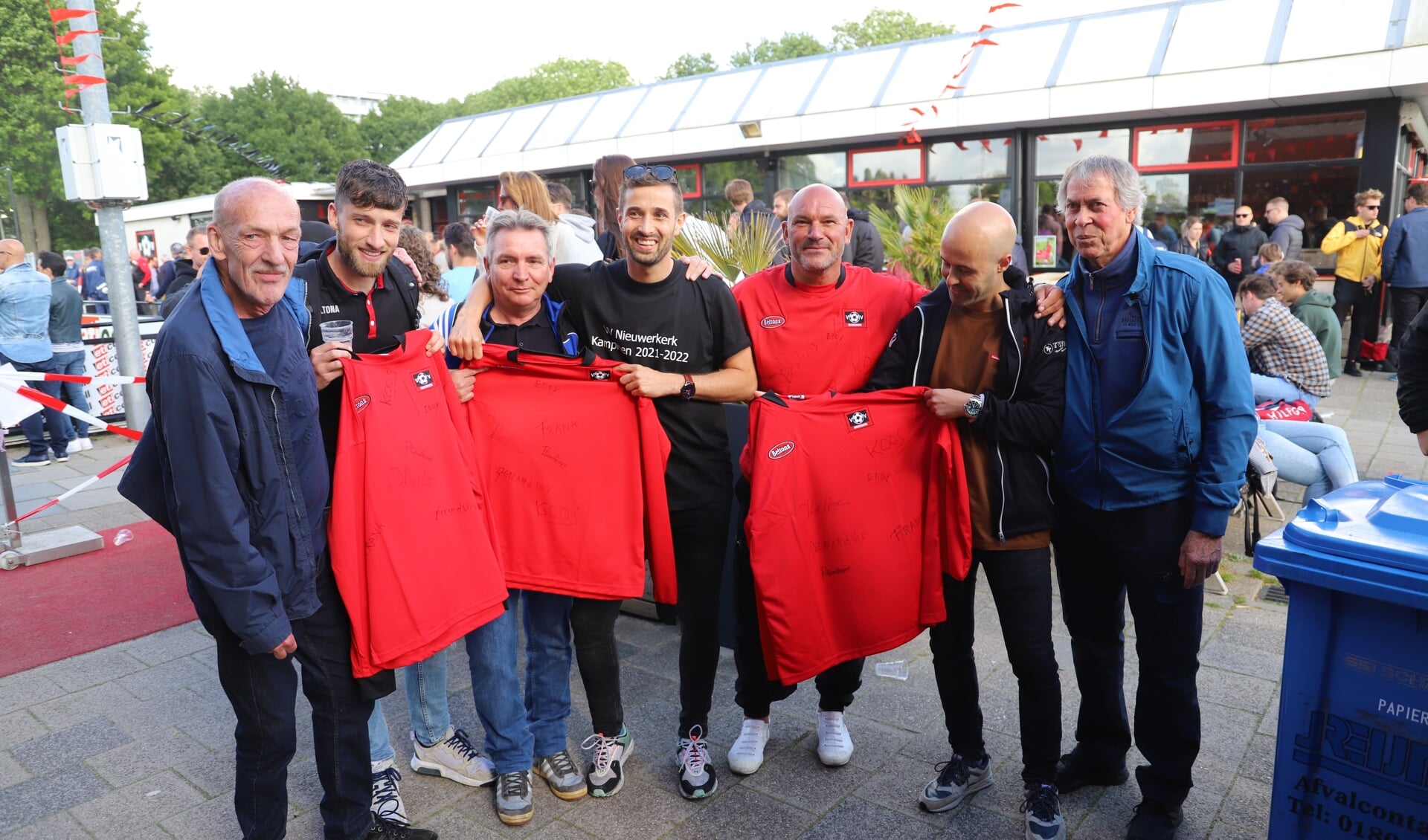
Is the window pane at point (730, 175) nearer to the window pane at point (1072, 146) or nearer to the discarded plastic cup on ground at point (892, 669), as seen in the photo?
the window pane at point (1072, 146)

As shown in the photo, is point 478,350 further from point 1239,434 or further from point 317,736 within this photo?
point 1239,434

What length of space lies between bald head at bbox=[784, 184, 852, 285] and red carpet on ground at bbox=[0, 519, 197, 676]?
422cm

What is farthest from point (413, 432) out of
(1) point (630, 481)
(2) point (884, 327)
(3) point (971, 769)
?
(3) point (971, 769)

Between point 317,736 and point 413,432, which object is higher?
point 413,432

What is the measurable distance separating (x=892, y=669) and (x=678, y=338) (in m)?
2.05

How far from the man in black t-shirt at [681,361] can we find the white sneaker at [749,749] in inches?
5.0

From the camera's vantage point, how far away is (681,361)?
3.27 m

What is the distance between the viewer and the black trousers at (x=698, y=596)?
3330 mm

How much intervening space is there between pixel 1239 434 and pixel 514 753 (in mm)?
2636

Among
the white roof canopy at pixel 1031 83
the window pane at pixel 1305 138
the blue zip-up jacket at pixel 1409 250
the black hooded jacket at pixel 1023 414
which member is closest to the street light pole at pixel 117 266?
the black hooded jacket at pixel 1023 414

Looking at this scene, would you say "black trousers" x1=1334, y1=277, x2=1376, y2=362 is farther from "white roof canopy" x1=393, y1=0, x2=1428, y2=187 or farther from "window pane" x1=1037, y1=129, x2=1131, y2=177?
"window pane" x1=1037, y1=129, x2=1131, y2=177

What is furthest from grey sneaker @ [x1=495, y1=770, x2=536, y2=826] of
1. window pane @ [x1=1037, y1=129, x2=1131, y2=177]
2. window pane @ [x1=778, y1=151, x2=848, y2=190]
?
window pane @ [x1=778, y1=151, x2=848, y2=190]

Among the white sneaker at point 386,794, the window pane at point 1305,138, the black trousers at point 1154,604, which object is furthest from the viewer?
the window pane at point 1305,138

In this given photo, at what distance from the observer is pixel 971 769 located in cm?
329
